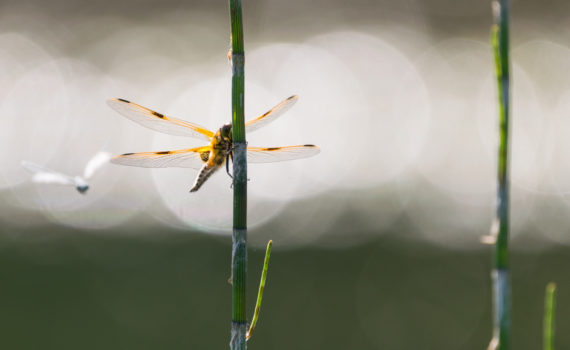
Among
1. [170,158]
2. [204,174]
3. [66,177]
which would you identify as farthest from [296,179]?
[66,177]

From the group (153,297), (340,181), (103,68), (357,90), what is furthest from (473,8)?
(153,297)

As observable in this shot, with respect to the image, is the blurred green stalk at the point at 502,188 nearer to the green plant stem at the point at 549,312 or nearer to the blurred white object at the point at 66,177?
the green plant stem at the point at 549,312

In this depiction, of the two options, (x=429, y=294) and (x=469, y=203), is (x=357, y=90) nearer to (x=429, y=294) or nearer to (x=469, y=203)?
(x=469, y=203)

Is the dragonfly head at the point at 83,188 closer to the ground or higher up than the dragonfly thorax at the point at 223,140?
closer to the ground

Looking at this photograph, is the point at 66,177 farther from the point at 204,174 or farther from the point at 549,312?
the point at 549,312

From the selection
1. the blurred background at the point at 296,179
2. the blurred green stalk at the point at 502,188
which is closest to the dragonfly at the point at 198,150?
the blurred green stalk at the point at 502,188
